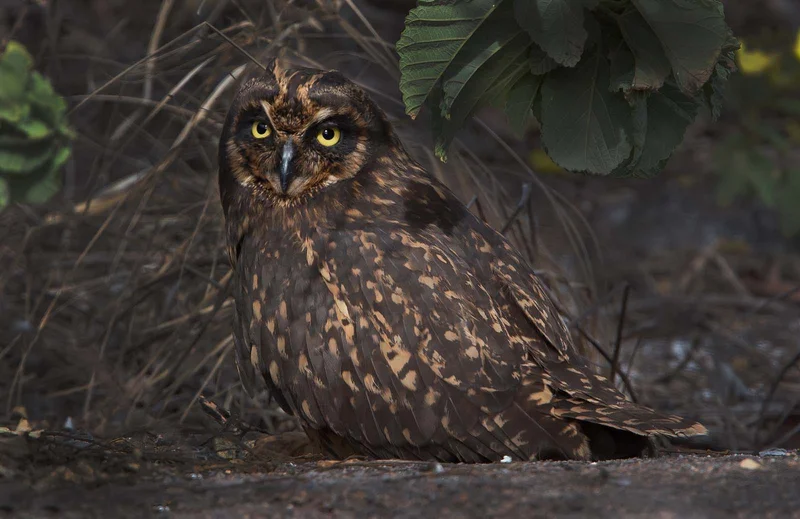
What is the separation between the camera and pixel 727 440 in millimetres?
4973

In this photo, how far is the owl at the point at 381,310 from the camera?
3.30 meters

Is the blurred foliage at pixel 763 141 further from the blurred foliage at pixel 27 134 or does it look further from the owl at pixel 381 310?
the blurred foliage at pixel 27 134

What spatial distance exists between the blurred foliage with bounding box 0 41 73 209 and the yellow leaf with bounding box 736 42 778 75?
14.3ft

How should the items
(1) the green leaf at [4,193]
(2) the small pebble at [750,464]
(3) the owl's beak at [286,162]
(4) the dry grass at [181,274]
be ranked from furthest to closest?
(4) the dry grass at [181,274]
(1) the green leaf at [4,193]
(3) the owl's beak at [286,162]
(2) the small pebble at [750,464]

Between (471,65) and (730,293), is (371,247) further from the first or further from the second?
(730,293)

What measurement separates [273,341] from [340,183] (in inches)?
22.2

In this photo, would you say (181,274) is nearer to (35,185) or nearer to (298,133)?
(35,185)

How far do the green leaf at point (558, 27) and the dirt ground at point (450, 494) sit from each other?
1.12 meters

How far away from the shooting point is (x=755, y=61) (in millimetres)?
7031

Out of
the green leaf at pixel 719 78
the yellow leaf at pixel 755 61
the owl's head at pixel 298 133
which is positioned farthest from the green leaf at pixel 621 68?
the yellow leaf at pixel 755 61

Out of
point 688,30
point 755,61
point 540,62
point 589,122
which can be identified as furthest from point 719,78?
point 755,61

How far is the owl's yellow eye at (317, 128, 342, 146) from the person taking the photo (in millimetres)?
3637

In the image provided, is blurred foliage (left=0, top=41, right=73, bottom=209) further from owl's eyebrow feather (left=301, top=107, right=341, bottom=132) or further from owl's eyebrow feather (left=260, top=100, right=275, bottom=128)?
owl's eyebrow feather (left=301, top=107, right=341, bottom=132)

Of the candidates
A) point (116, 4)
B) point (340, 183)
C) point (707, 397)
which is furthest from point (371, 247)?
point (116, 4)
